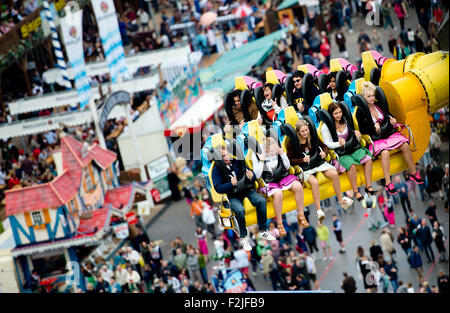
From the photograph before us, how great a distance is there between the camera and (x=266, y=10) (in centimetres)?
3253

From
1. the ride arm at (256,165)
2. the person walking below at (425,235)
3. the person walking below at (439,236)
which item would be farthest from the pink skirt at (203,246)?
the ride arm at (256,165)

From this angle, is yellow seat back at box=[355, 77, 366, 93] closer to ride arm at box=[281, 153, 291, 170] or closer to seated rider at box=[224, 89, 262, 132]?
ride arm at box=[281, 153, 291, 170]

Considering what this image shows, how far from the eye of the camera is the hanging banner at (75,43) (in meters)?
22.5

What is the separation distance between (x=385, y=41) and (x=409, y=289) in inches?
428

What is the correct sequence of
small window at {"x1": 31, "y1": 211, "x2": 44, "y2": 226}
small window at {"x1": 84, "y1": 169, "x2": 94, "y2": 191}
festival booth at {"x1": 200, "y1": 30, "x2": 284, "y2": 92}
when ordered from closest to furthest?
small window at {"x1": 31, "y1": 211, "x2": 44, "y2": 226} < small window at {"x1": 84, "y1": 169, "x2": 94, "y2": 191} < festival booth at {"x1": 200, "y1": 30, "x2": 284, "y2": 92}

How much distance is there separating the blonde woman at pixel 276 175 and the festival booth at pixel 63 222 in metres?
10.0

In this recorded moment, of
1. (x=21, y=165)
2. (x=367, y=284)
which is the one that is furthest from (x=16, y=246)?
(x=367, y=284)

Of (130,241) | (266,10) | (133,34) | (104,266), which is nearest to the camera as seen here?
(104,266)

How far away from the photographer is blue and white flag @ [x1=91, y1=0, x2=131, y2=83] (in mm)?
23406

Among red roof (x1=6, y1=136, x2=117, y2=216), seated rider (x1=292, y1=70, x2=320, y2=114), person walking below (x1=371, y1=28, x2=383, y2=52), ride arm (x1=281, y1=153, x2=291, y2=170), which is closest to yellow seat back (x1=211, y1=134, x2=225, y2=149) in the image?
ride arm (x1=281, y1=153, x2=291, y2=170)

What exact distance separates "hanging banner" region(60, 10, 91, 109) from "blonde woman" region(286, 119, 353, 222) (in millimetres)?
13177

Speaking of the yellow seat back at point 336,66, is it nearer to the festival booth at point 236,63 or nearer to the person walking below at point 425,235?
the person walking below at point 425,235

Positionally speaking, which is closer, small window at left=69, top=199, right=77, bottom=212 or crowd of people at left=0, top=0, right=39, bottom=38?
small window at left=69, top=199, right=77, bottom=212
